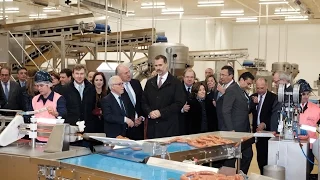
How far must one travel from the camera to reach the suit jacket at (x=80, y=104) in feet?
14.0

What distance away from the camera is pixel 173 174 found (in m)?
2.34

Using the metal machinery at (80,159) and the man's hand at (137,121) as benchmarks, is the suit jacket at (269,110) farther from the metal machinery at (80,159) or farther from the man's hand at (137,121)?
the metal machinery at (80,159)

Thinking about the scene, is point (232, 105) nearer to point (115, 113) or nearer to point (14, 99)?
point (115, 113)

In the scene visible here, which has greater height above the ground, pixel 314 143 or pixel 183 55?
pixel 183 55

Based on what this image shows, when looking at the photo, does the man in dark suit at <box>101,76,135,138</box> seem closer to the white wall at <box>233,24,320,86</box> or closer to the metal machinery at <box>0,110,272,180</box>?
the metal machinery at <box>0,110,272,180</box>

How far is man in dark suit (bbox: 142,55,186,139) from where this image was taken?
434cm

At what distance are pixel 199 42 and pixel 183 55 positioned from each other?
9837mm

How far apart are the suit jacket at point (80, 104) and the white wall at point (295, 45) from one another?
1488cm

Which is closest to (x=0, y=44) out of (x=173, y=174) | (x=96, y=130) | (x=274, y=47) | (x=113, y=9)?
(x=113, y=9)

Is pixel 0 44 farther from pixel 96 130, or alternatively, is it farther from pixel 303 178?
pixel 303 178

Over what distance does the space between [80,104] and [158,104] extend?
79 cm

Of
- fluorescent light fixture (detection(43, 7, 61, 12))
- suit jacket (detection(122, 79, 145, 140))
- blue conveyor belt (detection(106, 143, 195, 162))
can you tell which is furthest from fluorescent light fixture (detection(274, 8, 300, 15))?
blue conveyor belt (detection(106, 143, 195, 162))

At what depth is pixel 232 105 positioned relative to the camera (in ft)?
15.4

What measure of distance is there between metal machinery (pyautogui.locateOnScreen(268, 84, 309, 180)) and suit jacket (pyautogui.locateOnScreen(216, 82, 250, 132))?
2.44 feet
